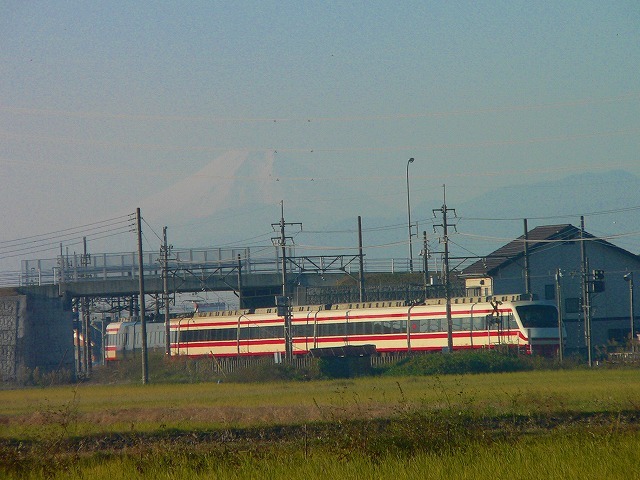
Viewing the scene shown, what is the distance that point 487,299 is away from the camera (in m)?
49.4

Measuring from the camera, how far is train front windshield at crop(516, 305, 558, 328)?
155 ft

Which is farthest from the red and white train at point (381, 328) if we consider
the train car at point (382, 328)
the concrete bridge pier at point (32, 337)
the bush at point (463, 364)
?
the concrete bridge pier at point (32, 337)

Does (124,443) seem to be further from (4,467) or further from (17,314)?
(17,314)

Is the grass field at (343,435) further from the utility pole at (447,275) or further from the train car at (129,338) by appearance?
the train car at (129,338)

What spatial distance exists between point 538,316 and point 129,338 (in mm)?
31984

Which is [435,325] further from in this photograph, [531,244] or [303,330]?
[531,244]

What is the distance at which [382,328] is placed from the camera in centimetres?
5234

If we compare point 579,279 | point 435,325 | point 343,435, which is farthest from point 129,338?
point 343,435

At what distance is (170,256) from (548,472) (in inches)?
1982

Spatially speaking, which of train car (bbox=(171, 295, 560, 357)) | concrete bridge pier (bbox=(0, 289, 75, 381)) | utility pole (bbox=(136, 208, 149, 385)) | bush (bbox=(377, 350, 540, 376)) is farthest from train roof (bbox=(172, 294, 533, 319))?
utility pole (bbox=(136, 208, 149, 385))

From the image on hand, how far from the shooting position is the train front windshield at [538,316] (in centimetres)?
4734

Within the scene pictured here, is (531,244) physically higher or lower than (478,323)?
higher

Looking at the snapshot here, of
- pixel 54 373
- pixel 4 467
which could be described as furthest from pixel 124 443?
pixel 54 373

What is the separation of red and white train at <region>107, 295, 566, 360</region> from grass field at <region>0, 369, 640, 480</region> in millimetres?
13787
